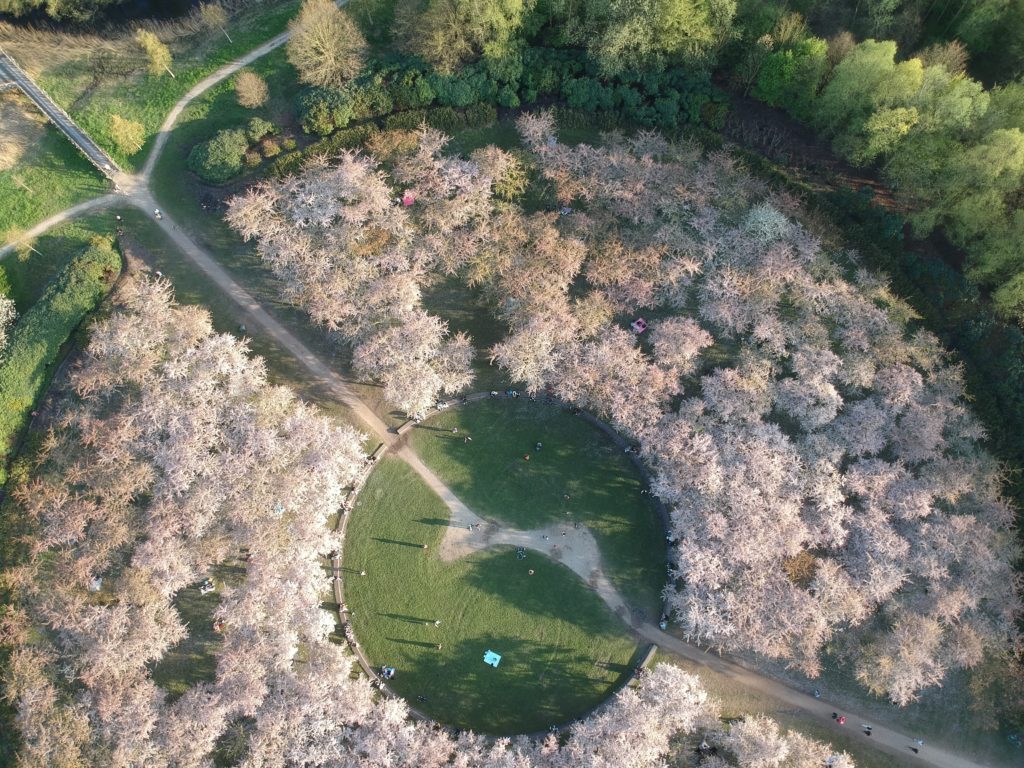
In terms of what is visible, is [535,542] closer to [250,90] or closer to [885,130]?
[885,130]

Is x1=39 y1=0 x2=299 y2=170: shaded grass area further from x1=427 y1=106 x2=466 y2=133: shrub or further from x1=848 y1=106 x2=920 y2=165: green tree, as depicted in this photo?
x1=848 y1=106 x2=920 y2=165: green tree

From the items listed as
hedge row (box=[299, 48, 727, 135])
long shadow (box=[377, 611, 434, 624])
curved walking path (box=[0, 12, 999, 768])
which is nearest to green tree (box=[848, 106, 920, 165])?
hedge row (box=[299, 48, 727, 135])

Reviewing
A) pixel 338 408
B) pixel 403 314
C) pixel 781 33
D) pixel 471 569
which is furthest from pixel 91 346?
pixel 781 33

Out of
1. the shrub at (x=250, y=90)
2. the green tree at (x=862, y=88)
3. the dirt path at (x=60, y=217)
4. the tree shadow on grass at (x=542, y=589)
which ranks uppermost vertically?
the green tree at (x=862, y=88)

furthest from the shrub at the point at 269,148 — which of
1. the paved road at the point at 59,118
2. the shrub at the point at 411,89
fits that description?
the paved road at the point at 59,118

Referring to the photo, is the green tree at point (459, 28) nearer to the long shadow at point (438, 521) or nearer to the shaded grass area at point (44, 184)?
the shaded grass area at point (44, 184)

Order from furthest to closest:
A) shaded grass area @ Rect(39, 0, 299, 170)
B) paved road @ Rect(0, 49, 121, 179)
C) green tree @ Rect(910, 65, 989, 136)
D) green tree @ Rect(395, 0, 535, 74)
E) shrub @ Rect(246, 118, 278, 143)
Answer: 1. shaded grass area @ Rect(39, 0, 299, 170)
2. paved road @ Rect(0, 49, 121, 179)
3. shrub @ Rect(246, 118, 278, 143)
4. green tree @ Rect(395, 0, 535, 74)
5. green tree @ Rect(910, 65, 989, 136)

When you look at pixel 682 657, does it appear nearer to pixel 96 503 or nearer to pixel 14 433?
pixel 96 503
